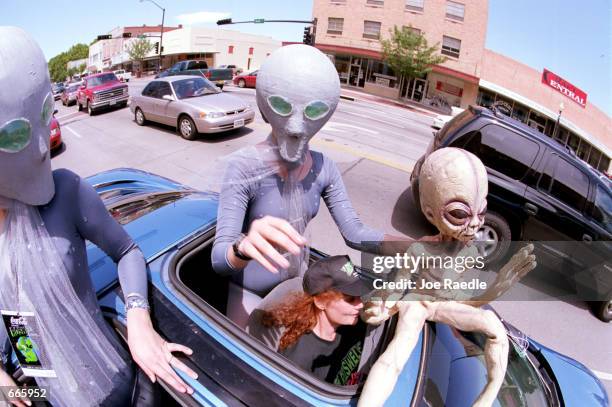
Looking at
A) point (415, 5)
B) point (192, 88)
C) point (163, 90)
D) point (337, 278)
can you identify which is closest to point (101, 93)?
point (163, 90)

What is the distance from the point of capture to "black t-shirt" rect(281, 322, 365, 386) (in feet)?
4.96

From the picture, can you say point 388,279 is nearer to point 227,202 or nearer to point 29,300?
point 227,202

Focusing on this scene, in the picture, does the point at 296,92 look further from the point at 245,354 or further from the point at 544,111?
the point at 544,111

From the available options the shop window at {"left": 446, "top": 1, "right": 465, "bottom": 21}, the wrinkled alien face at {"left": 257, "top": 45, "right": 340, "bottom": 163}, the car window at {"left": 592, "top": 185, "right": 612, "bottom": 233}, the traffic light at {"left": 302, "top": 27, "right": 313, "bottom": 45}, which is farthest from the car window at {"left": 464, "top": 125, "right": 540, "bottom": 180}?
the shop window at {"left": 446, "top": 1, "right": 465, "bottom": 21}

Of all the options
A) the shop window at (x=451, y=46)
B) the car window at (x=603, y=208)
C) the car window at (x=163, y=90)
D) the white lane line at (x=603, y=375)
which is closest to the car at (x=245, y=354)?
the white lane line at (x=603, y=375)

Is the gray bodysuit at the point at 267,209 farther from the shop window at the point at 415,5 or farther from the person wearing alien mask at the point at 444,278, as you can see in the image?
the shop window at the point at 415,5

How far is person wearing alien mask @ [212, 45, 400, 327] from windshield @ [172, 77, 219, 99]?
8202 mm

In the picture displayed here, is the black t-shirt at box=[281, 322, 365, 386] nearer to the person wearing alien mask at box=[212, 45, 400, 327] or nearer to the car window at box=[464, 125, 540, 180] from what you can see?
the person wearing alien mask at box=[212, 45, 400, 327]

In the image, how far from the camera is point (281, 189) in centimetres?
143

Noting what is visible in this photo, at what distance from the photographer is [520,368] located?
5.81 ft

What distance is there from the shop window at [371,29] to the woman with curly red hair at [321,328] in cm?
3135

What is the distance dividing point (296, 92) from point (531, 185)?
3975 millimetres

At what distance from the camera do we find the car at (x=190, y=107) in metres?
8.14

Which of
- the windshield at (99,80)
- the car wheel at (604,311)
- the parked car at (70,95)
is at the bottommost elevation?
the car wheel at (604,311)
